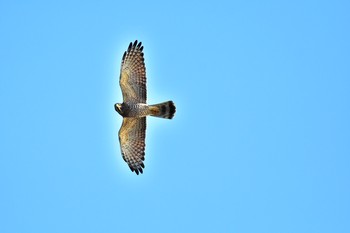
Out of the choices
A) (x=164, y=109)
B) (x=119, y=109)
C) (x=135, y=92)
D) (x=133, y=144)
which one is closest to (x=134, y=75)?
(x=135, y=92)

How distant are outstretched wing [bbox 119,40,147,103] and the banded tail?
1.21 ft

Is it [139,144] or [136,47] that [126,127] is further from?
[136,47]

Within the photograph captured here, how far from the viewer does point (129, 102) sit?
26.5 m

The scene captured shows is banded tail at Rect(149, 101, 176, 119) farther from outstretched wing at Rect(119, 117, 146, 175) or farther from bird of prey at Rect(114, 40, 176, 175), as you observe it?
outstretched wing at Rect(119, 117, 146, 175)

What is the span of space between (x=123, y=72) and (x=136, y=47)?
33.6 inches

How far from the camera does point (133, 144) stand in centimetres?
2723

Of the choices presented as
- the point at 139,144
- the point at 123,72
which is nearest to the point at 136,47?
the point at 123,72

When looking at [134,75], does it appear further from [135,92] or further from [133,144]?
[133,144]

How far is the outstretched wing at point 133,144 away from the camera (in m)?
27.1

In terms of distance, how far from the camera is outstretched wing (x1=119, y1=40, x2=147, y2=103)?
26.3m

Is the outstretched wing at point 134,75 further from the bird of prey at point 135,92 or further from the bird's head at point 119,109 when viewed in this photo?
the bird's head at point 119,109

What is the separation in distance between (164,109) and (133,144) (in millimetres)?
1670

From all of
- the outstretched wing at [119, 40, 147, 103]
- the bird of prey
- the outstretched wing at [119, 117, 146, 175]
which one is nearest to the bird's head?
the bird of prey

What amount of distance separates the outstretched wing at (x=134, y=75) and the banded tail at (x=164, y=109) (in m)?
0.37
